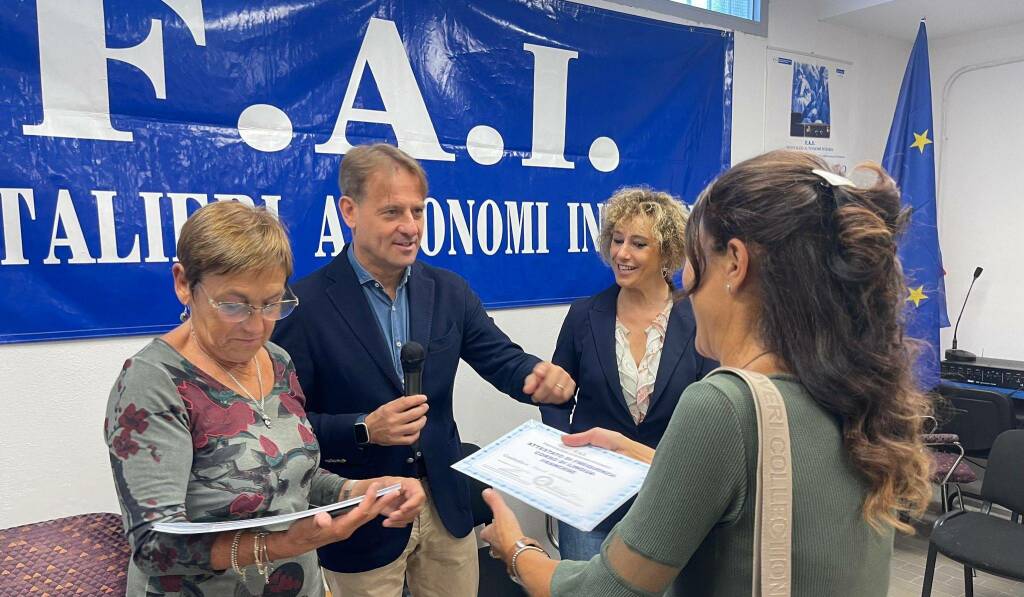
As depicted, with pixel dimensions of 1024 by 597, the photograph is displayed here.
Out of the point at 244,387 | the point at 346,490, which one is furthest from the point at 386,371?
the point at 244,387

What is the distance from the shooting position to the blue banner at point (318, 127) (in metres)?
1.99

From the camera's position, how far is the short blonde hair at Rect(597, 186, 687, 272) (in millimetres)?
2180

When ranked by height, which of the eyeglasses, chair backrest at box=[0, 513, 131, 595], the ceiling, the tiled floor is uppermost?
the ceiling

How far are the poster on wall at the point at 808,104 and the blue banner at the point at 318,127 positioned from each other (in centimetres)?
45

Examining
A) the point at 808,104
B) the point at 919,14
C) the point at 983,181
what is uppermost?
the point at 919,14

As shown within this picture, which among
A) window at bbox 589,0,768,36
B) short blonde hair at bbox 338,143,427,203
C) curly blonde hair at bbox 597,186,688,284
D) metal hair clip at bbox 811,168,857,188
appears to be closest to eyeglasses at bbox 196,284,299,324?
short blonde hair at bbox 338,143,427,203

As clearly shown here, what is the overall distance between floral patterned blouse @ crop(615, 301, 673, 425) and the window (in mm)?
1767

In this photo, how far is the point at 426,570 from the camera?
1843 millimetres

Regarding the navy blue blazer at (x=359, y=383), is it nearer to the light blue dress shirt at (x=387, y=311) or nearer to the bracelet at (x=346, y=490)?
the light blue dress shirt at (x=387, y=311)

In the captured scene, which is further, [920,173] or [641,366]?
[920,173]

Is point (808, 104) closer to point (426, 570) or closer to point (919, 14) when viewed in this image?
point (919, 14)

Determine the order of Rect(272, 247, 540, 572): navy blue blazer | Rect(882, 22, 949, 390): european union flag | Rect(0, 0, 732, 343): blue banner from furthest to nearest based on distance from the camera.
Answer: Rect(882, 22, 949, 390): european union flag < Rect(0, 0, 732, 343): blue banner < Rect(272, 247, 540, 572): navy blue blazer

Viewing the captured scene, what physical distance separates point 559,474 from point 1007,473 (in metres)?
2.69

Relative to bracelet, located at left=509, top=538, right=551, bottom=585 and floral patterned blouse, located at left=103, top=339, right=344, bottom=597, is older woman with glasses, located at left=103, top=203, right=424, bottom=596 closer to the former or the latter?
floral patterned blouse, located at left=103, top=339, right=344, bottom=597
